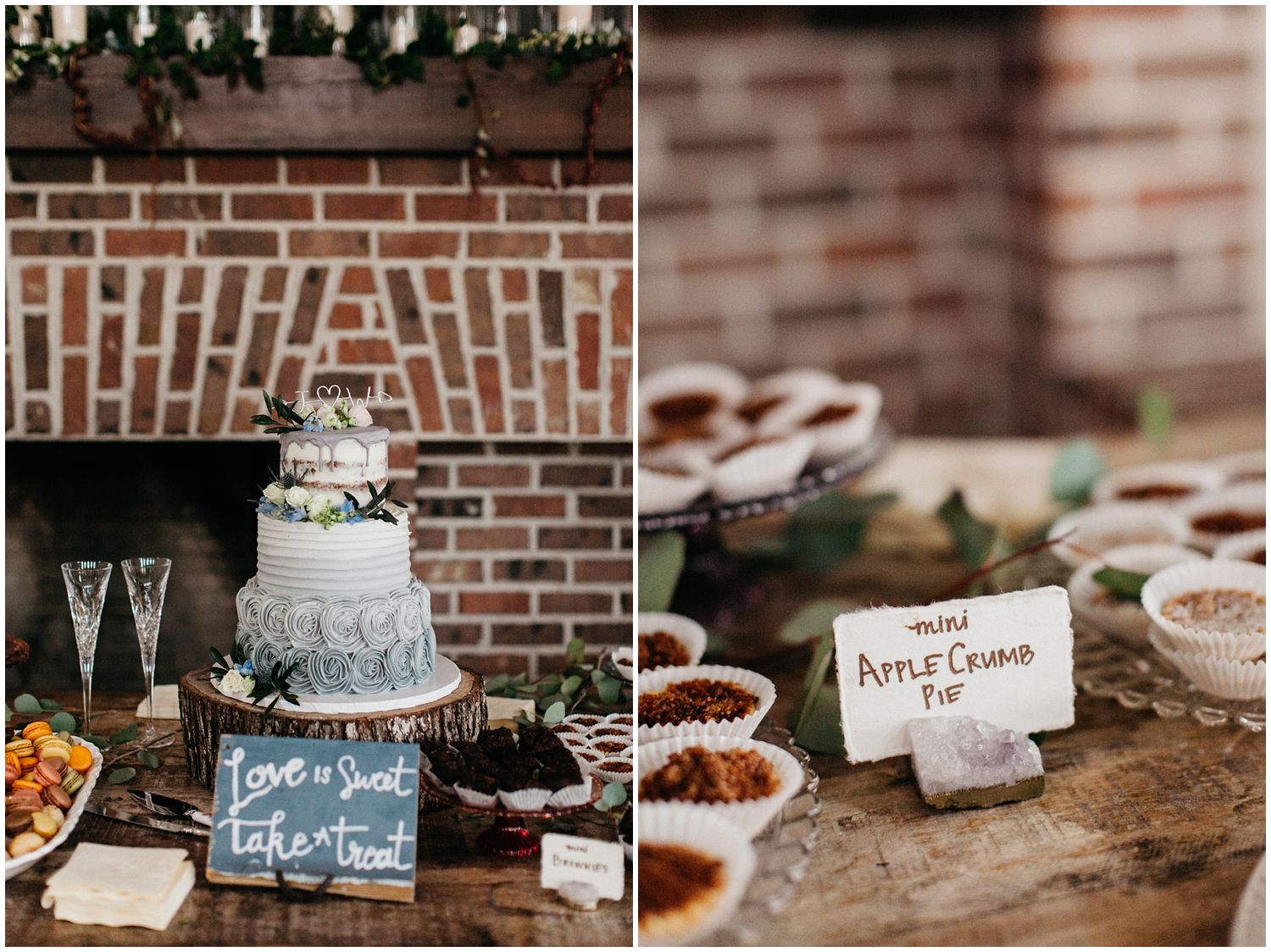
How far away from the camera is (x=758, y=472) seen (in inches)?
63.3

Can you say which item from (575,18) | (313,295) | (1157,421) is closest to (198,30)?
(313,295)

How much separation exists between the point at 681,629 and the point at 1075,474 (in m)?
A: 0.97

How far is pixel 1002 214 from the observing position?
10.9 feet

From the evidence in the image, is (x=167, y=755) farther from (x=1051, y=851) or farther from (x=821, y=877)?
(x=1051, y=851)

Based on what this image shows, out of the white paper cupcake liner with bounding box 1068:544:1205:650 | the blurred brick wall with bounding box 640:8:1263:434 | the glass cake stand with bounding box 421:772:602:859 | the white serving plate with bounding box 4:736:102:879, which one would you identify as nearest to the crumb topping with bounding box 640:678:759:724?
the glass cake stand with bounding box 421:772:602:859

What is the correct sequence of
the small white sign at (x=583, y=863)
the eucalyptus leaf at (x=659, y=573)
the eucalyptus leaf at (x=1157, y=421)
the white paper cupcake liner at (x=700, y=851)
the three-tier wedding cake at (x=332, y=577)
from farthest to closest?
1. the eucalyptus leaf at (x=1157, y=421)
2. the eucalyptus leaf at (x=659, y=573)
3. the three-tier wedding cake at (x=332, y=577)
4. the small white sign at (x=583, y=863)
5. the white paper cupcake liner at (x=700, y=851)

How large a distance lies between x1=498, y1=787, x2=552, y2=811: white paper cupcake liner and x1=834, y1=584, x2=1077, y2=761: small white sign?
32 cm

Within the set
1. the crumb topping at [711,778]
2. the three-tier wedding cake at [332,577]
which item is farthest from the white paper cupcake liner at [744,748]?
the three-tier wedding cake at [332,577]

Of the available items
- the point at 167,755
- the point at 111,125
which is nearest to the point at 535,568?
the point at 167,755

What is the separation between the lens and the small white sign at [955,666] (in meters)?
1.12

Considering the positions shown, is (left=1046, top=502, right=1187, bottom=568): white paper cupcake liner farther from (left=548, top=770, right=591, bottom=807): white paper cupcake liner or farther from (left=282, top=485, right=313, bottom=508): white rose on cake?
(left=282, top=485, right=313, bottom=508): white rose on cake

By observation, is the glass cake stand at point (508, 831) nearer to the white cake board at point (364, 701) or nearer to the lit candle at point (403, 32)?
the white cake board at point (364, 701)

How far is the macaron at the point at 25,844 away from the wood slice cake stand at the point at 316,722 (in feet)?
0.71

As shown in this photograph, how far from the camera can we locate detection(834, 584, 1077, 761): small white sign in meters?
1.12
